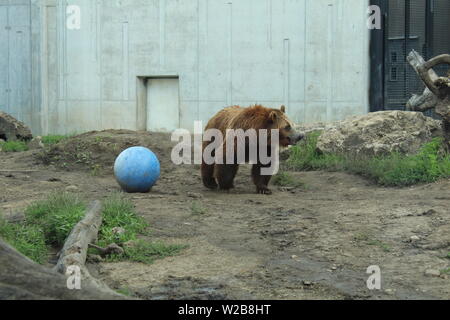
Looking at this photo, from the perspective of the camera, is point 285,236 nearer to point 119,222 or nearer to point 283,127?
point 119,222

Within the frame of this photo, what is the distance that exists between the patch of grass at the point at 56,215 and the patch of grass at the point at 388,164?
4629mm

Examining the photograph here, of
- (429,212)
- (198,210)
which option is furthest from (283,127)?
(429,212)

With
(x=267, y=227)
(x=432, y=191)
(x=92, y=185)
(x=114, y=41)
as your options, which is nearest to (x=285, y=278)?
(x=267, y=227)

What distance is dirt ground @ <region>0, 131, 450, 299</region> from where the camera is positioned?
509 centimetres

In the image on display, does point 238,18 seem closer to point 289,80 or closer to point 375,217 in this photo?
point 289,80

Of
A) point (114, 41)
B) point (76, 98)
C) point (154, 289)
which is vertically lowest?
point (154, 289)

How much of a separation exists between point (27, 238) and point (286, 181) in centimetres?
489

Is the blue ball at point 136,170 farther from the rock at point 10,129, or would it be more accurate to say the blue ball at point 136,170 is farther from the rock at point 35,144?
the rock at point 10,129

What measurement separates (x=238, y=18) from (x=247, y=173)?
17.0ft

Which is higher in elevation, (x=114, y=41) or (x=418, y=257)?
(x=114, y=41)

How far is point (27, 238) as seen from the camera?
629 centimetres

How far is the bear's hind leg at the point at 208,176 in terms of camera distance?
32.4ft

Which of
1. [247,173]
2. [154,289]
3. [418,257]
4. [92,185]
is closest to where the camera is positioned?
[154,289]

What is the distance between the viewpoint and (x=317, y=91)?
1481cm
